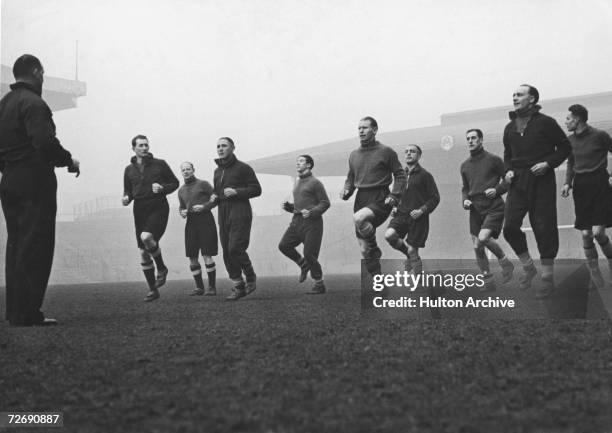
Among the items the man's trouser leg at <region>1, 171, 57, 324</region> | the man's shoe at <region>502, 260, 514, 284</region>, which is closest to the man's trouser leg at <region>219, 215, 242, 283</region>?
the man's shoe at <region>502, 260, 514, 284</region>

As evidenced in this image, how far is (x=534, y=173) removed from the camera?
6.70m

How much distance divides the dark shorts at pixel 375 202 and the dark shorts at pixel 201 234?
2.66m

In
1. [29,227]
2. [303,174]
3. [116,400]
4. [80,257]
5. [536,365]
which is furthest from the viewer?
[80,257]

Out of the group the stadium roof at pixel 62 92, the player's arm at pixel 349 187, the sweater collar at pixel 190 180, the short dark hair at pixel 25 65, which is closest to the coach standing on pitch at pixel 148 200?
the sweater collar at pixel 190 180

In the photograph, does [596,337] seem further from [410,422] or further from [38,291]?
[38,291]

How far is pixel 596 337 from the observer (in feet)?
15.0

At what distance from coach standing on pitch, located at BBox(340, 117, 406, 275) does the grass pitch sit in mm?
1817

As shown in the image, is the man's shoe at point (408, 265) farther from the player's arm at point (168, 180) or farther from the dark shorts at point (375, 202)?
the player's arm at point (168, 180)

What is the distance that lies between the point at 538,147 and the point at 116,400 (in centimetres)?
476

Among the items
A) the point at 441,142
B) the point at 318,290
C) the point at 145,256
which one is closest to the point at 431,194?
the point at 318,290

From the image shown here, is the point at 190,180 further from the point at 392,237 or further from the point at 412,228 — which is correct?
the point at 392,237

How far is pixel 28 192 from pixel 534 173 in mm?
3851

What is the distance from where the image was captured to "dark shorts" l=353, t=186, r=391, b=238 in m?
7.67

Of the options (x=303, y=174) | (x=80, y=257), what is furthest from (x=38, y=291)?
(x=80, y=257)
